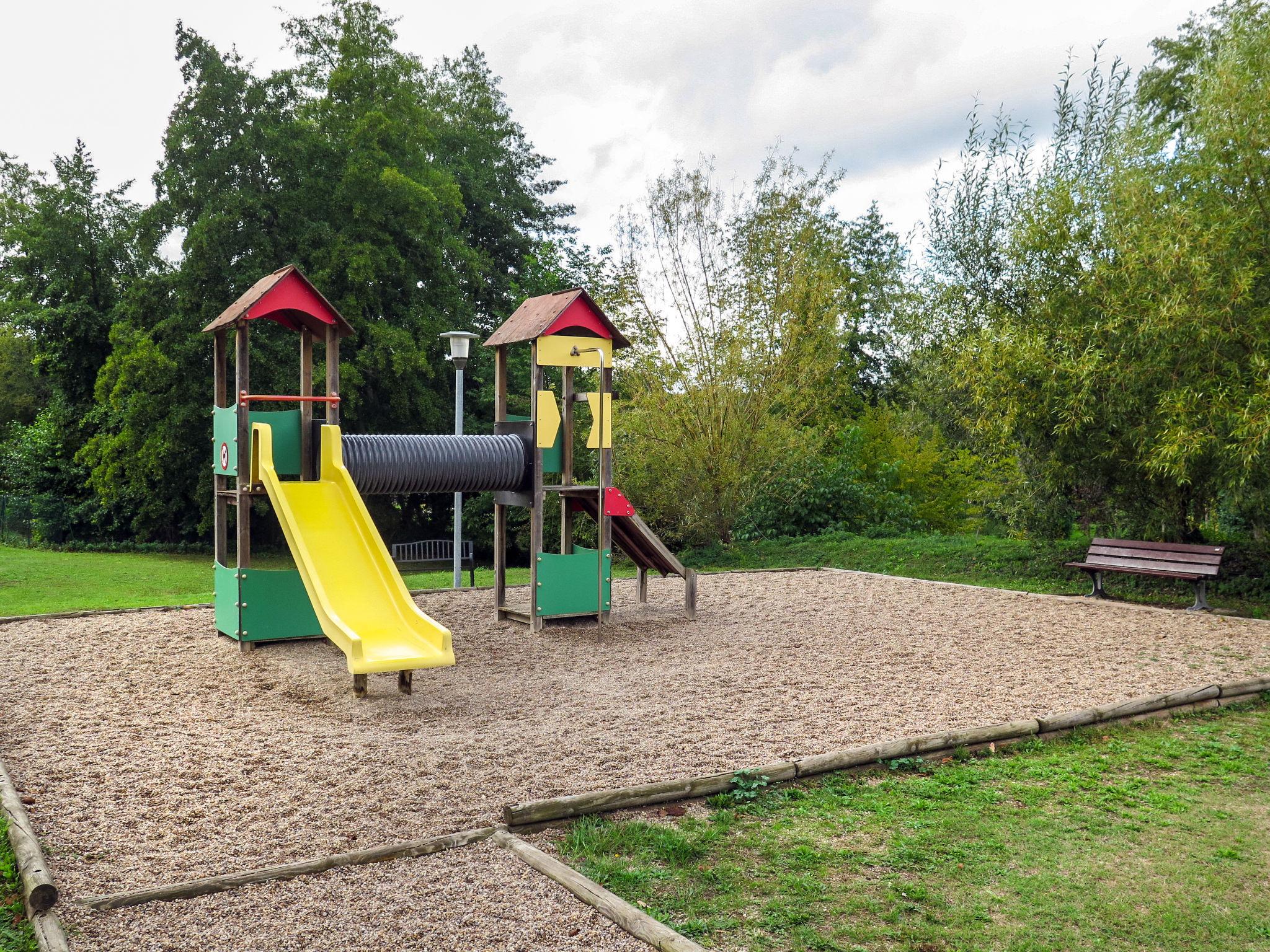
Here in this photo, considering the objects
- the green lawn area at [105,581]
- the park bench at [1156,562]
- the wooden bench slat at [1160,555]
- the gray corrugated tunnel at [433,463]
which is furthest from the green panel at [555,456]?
the wooden bench slat at [1160,555]

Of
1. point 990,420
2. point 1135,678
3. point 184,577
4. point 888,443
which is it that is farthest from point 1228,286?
point 184,577

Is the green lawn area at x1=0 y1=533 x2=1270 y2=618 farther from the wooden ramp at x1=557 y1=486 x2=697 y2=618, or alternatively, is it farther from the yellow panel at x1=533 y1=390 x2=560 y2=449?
the yellow panel at x1=533 y1=390 x2=560 y2=449

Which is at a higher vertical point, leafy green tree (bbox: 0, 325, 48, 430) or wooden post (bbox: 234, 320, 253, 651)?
leafy green tree (bbox: 0, 325, 48, 430)

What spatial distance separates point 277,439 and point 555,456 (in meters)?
2.44

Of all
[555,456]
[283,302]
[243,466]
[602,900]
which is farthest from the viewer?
[555,456]

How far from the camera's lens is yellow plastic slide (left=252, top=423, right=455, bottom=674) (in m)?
6.33

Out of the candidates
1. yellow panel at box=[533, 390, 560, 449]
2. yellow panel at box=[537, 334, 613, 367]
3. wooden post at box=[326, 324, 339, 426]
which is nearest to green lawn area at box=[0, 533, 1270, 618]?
wooden post at box=[326, 324, 339, 426]

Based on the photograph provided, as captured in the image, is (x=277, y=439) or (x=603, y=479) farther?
(x=603, y=479)

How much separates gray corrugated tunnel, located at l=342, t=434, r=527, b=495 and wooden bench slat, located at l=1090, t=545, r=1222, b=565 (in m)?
6.57

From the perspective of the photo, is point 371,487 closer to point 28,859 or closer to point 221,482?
point 221,482

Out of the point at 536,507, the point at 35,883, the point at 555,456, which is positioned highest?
the point at 555,456

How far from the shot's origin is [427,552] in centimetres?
2184

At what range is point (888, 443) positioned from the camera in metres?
20.0

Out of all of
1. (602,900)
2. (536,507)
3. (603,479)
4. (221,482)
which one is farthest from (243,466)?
(602,900)
